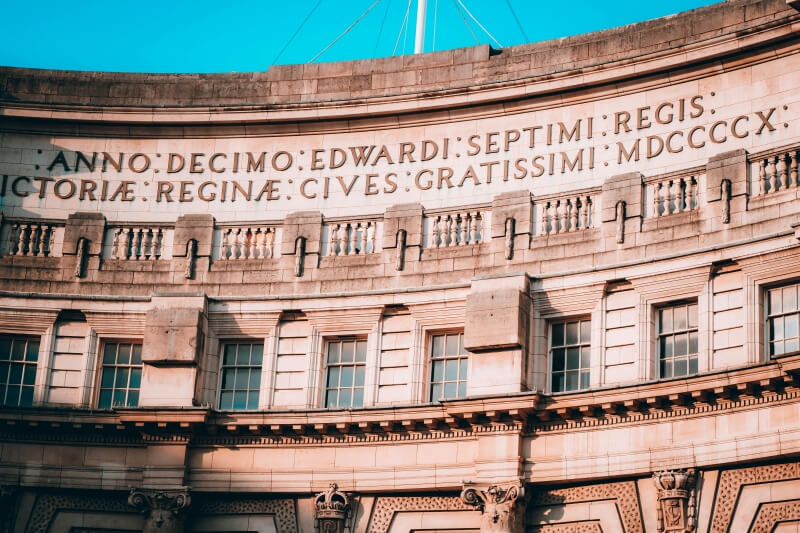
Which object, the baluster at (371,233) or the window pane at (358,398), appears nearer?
the window pane at (358,398)

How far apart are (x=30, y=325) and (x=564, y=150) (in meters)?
12.5

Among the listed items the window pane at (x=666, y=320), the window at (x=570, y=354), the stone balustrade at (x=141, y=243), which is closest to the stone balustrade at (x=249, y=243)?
the stone balustrade at (x=141, y=243)

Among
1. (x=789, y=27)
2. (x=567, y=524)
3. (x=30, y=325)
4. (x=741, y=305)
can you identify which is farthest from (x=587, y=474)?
(x=30, y=325)

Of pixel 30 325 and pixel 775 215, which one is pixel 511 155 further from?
pixel 30 325

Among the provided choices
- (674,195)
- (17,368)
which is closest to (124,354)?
(17,368)

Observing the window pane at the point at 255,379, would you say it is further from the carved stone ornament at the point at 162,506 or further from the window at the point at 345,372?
the carved stone ornament at the point at 162,506

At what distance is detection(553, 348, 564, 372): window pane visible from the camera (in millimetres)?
37062

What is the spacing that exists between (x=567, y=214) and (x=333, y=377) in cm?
622

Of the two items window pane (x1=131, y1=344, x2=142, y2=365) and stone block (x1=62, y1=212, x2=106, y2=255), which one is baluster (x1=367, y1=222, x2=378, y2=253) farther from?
stone block (x1=62, y1=212, x2=106, y2=255)

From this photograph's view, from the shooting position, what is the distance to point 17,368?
40.2 m

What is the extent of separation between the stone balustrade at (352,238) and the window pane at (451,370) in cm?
321

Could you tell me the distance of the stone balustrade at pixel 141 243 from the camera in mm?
40812

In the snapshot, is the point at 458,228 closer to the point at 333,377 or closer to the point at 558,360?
the point at 558,360

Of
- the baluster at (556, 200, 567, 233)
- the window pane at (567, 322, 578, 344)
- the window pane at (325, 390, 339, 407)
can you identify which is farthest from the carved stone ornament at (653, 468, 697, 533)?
the window pane at (325, 390, 339, 407)
